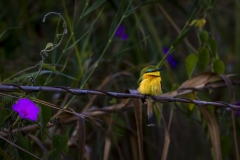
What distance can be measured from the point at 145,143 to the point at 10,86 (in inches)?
71.4

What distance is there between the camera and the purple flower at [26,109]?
1642mm

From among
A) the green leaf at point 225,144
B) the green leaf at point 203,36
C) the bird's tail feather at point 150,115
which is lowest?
the green leaf at point 225,144

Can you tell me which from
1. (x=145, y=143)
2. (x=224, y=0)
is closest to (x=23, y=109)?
(x=145, y=143)

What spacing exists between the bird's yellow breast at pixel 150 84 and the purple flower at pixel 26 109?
0.51 metres

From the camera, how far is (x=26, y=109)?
1643mm

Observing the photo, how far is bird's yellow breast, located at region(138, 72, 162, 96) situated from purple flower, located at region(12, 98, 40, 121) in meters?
0.51

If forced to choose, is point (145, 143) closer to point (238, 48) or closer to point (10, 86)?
point (238, 48)

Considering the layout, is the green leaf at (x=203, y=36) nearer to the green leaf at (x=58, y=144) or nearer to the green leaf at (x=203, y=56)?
the green leaf at (x=203, y=56)

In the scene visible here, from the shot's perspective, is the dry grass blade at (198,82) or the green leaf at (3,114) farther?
the dry grass blade at (198,82)

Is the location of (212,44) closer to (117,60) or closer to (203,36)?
(203,36)

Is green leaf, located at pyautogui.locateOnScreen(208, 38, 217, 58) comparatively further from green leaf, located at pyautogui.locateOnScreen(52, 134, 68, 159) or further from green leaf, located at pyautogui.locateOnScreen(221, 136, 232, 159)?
green leaf, located at pyautogui.locateOnScreen(52, 134, 68, 159)

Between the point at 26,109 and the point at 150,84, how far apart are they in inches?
22.4

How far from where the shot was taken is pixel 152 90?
2.03m

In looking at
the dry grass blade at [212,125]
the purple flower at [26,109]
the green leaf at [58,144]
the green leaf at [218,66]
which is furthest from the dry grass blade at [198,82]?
the purple flower at [26,109]
